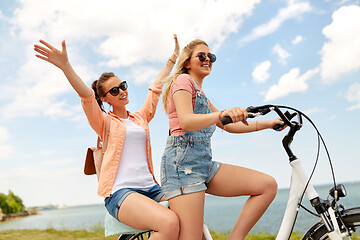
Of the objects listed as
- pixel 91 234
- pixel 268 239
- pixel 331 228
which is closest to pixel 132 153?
pixel 331 228

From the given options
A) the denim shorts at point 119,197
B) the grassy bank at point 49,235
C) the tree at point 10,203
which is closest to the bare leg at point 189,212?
the denim shorts at point 119,197

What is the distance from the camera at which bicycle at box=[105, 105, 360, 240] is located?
2176mm

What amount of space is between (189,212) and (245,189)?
1.58 ft

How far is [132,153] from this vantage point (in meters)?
2.82

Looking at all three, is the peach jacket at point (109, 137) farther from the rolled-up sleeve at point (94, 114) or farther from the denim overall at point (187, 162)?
the denim overall at point (187, 162)

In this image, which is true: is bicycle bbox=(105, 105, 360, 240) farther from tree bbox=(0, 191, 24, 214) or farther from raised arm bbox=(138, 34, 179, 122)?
tree bbox=(0, 191, 24, 214)

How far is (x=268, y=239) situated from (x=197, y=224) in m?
3.23

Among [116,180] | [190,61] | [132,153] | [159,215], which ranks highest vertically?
[190,61]

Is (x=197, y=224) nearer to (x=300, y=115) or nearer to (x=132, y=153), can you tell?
(x=132, y=153)

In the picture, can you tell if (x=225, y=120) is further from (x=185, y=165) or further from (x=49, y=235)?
(x=49, y=235)

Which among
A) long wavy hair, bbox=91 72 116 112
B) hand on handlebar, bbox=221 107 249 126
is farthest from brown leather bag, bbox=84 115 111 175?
hand on handlebar, bbox=221 107 249 126

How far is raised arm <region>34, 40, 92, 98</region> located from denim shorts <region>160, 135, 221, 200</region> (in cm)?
81

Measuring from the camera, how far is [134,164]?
9.07ft

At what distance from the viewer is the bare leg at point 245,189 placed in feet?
8.27
